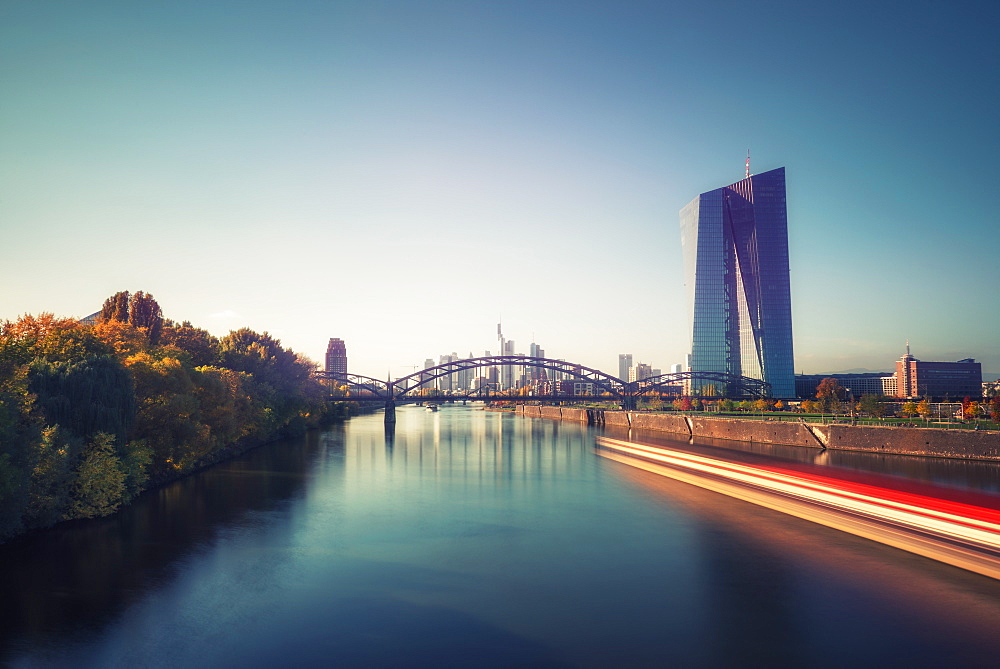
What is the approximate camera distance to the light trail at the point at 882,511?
1500 cm

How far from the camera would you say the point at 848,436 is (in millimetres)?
47031

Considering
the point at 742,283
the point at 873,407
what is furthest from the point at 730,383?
the point at 873,407

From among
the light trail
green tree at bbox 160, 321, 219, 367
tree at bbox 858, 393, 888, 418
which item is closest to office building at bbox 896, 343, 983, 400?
tree at bbox 858, 393, 888, 418

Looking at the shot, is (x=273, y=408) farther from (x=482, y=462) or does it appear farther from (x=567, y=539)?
(x=567, y=539)

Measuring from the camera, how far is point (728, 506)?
89.9ft

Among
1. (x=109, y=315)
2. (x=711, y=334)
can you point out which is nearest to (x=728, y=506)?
(x=109, y=315)

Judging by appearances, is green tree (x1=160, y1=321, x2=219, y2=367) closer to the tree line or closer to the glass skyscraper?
the tree line

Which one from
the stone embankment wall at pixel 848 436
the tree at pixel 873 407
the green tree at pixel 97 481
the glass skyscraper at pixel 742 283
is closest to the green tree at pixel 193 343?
the green tree at pixel 97 481

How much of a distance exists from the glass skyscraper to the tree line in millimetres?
110983

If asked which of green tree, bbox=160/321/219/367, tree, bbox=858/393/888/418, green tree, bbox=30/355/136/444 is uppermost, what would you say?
green tree, bbox=160/321/219/367

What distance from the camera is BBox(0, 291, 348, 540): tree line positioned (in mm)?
18891

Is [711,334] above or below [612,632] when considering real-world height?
above

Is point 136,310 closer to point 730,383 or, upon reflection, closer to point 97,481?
point 97,481

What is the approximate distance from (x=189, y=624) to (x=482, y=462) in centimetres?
3458
